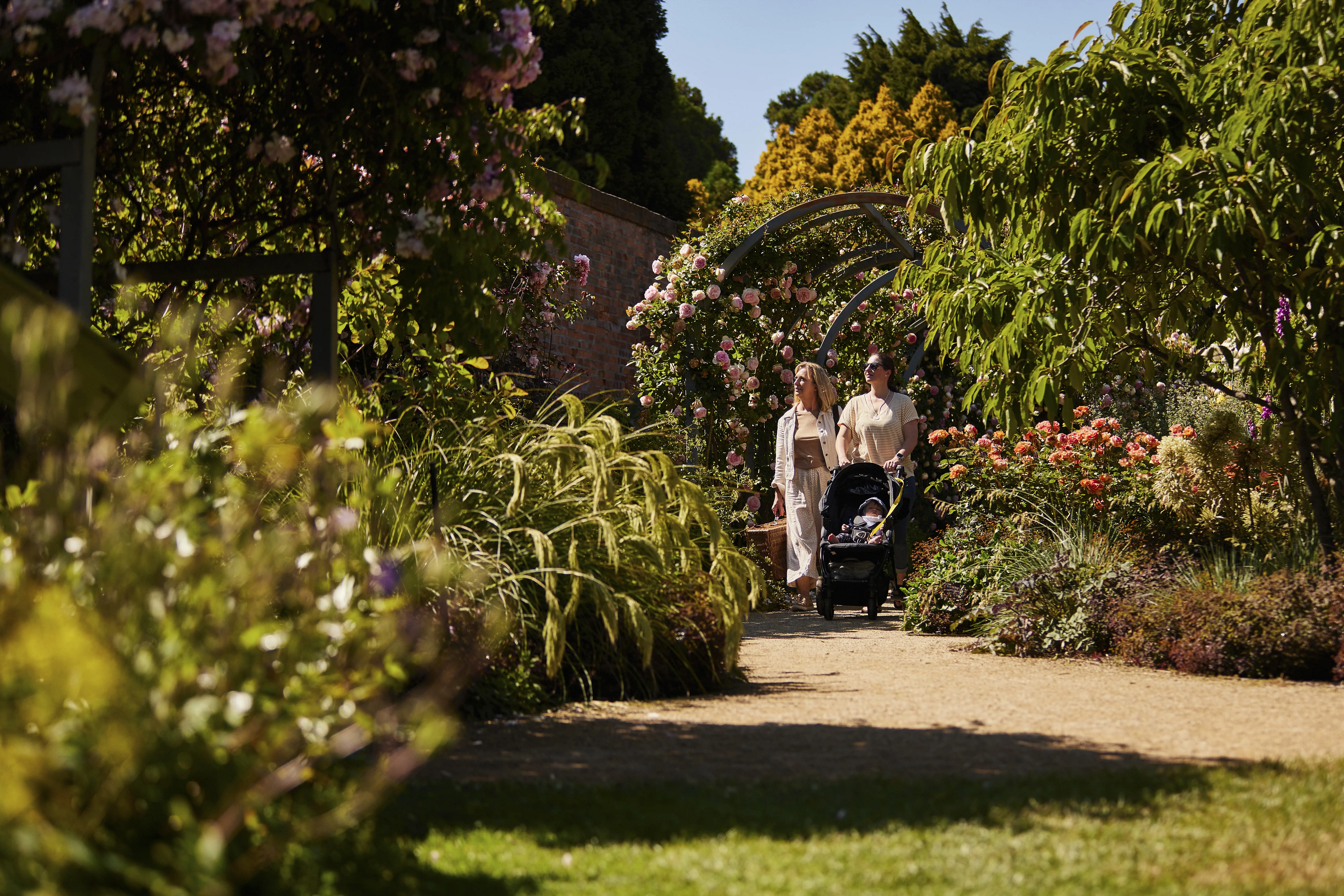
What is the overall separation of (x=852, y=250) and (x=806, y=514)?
4.38 meters

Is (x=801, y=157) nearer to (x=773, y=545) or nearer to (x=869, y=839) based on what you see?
(x=773, y=545)

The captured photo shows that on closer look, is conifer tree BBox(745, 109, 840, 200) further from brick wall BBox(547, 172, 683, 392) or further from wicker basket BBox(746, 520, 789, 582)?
wicker basket BBox(746, 520, 789, 582)

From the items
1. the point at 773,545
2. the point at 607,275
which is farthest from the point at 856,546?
the point at 607,275

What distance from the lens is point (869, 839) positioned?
280 cm

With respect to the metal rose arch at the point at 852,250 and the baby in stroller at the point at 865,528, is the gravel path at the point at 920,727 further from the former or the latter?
the metal rose arch at the point at 852,250

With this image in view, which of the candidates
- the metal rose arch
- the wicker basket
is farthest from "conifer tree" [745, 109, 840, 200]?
the wicker basket

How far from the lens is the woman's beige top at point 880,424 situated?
896cm

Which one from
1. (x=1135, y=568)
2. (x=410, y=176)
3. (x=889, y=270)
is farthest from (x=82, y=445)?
(x=889, y=270)

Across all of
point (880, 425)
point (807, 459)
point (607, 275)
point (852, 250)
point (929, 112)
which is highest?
point (929, 112)

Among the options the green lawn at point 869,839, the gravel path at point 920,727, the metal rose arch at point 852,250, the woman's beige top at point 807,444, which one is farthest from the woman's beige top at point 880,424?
the green lawn at point 869,839

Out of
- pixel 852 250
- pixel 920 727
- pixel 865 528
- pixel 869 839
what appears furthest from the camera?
pixel 852 250

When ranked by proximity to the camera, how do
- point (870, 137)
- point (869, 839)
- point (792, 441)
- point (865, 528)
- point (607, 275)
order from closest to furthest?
point (869, 839) < point (865, 528) < point (792, 441) < point (607, 275) < point (870, 137)

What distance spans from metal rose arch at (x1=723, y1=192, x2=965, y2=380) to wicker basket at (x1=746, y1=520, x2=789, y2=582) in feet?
6.05

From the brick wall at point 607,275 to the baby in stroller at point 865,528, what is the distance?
2.82 meters
